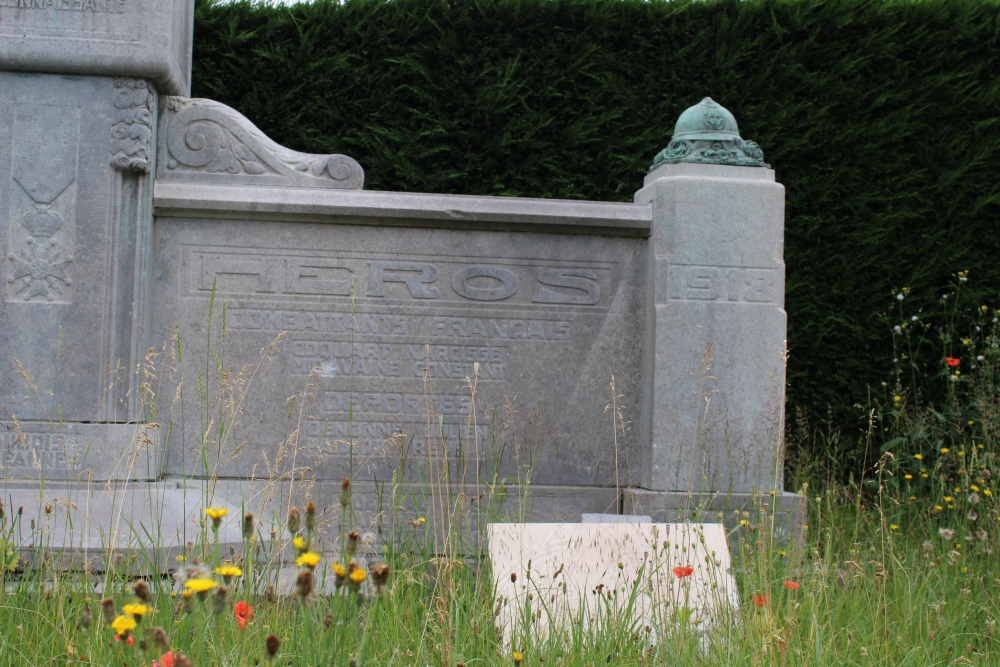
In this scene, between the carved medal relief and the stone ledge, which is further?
the stone ledge

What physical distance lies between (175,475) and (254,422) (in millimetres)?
374

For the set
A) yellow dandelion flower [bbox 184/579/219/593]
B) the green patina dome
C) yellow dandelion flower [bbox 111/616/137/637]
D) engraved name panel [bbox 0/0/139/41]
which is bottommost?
yellow dandelion flower [bbox 111/616/137/637]

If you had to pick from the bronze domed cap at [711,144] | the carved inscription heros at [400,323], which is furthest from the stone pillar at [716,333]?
the carved inscription heros at [400,323]

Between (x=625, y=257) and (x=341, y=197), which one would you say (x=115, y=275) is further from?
(x=625, y=257)

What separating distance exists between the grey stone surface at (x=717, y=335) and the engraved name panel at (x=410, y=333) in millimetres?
200

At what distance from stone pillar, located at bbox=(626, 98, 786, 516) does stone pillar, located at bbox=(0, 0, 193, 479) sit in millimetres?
2042

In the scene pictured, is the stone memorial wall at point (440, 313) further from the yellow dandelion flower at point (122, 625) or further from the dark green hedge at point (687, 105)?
the yellow dandelion flower at point (122, 625)

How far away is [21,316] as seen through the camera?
3570 millimetres

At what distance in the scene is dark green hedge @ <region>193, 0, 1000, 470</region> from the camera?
18.3 ft

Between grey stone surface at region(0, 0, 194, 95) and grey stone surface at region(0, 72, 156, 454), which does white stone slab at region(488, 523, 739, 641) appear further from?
grey stone surface at region(0, 0, 194, 95)

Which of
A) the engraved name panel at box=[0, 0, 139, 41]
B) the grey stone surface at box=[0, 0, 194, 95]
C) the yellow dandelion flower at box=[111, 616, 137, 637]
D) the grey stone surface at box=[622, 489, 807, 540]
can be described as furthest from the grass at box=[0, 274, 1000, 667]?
the engraved name panel at box=[0, 0, 139, 41]

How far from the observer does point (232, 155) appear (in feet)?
13.0

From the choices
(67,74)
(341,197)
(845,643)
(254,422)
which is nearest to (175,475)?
(254,422)

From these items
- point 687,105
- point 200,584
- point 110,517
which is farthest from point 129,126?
point 687,105
